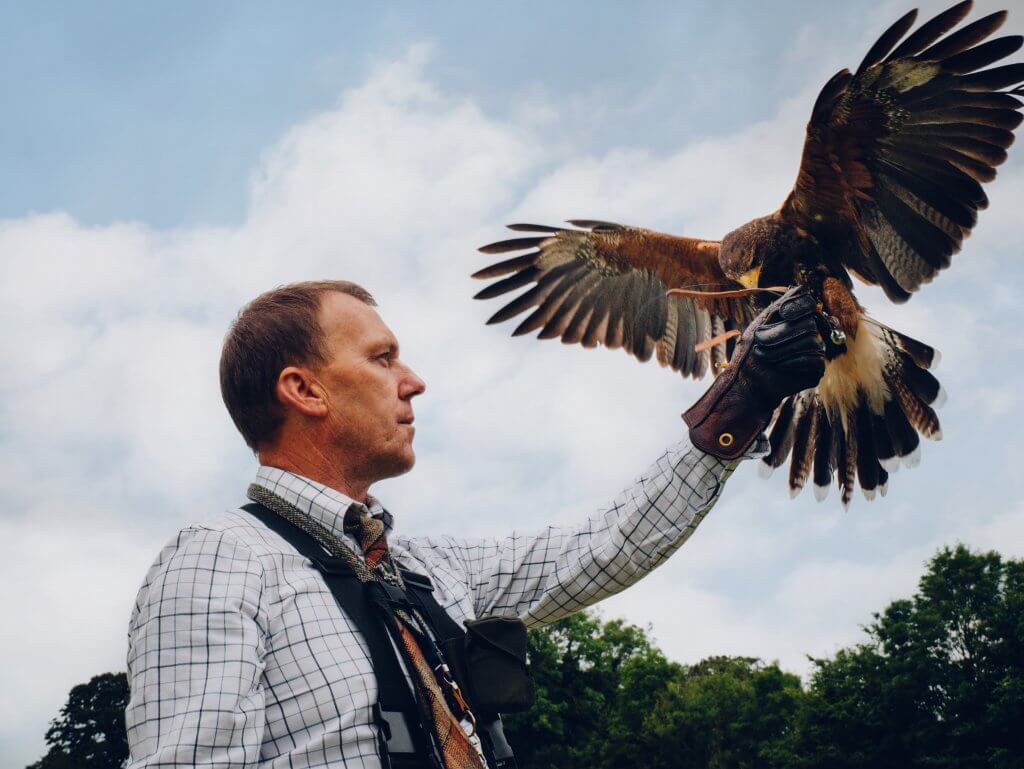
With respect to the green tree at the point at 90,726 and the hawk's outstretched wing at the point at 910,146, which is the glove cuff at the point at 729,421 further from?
the green tree at the point at 90,726

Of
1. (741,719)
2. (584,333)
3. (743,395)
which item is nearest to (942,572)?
(741,719)

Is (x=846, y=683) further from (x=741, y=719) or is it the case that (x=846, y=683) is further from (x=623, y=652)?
(x=623, y=652)

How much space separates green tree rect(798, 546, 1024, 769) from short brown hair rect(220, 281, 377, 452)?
116 ft

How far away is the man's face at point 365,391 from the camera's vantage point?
8.47 feet

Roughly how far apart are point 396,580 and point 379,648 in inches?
11.0

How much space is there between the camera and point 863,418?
Answer: 604 cm

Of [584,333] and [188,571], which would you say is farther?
[584,333]

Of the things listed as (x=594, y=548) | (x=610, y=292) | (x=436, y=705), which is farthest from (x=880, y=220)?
(x=436, y=705)

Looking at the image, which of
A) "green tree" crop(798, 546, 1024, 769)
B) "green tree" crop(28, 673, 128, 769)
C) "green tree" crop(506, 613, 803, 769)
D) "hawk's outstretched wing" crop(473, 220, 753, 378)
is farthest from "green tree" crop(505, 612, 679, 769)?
"hawk's outstretched wing" crop(473, 220, 753, 378)

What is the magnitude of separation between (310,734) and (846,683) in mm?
40142

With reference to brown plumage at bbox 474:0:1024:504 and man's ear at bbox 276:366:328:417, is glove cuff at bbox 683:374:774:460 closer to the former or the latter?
man's ear at bbox 276:366:328:417

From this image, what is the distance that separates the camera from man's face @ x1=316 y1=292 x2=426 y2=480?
2.58 metres

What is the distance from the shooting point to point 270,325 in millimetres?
2604

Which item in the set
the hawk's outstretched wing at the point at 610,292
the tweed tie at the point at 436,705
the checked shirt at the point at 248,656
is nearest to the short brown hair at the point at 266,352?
the checked shirt at the point at 248,656
